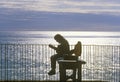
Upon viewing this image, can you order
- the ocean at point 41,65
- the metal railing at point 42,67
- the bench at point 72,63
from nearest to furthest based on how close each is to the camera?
1. the bench at point 72,63
2. the ocean at point 41,65
3. the metal railing at point 42,67

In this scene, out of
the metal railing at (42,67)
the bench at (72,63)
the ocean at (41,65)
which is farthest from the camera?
the metal railing at (42,67)

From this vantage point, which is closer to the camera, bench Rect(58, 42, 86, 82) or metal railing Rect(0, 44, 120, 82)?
bench Rect(58, 42, 86, 82)

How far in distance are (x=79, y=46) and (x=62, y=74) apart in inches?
45.4

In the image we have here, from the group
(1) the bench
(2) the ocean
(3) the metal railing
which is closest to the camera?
(1) the bench

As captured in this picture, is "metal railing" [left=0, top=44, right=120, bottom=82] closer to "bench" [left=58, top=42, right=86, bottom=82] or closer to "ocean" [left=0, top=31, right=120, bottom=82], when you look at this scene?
"ocean" [left=0, top=31, right=120, bottom=82]

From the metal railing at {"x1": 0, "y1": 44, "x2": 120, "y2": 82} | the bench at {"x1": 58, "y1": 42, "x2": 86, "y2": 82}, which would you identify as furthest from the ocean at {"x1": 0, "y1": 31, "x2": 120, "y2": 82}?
the bench at {"x1": 58, "y1": 42, "x2": 86, "y2": 82}

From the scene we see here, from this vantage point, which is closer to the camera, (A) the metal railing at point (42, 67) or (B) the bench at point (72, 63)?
(B) the bench at point (72, 63)

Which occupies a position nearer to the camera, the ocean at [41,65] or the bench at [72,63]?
the bench at [72,63]

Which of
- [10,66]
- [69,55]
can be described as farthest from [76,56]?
[10,66]

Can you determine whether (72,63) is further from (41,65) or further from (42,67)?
(41,65)

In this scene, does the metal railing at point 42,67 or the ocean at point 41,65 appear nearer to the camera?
the ocean at point 41,65

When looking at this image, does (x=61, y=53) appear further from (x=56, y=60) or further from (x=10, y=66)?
(x=10, y=66)

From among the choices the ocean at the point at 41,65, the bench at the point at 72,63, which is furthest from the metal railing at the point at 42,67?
the bench at the point at 72,63

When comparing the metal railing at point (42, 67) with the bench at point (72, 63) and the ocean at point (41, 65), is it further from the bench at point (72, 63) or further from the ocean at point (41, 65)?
the bench at point (72, 63)
